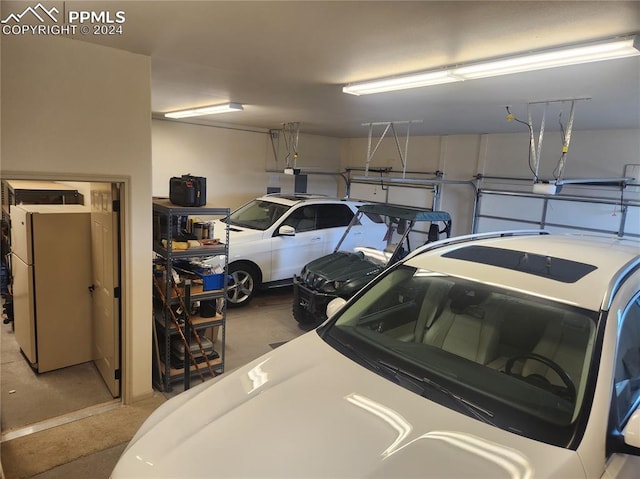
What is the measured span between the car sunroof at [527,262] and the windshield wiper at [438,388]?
85cm

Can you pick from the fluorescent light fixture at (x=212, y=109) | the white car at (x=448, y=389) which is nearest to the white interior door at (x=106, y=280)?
the white car at (x=448, y=389)

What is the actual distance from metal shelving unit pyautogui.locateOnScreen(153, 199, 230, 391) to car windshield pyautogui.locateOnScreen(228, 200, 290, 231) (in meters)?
2.63

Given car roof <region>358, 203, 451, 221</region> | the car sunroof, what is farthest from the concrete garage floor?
the car sunroof

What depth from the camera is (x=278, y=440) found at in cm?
158

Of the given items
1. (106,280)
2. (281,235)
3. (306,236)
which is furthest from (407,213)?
(106,280)

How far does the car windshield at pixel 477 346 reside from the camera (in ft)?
5.67

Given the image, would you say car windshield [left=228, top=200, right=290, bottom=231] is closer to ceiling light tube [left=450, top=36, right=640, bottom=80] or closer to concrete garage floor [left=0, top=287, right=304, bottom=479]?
concrete garage floor [left=0, top=287, right=304, bottom=479]

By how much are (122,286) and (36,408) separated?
128 centimetres

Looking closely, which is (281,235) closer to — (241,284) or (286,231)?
(286,231)

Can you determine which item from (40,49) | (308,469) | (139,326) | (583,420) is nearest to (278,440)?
(308,469)

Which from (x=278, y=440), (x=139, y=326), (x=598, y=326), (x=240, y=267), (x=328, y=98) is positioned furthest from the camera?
(x=240, y=267)

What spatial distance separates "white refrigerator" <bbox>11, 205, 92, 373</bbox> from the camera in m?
3.95

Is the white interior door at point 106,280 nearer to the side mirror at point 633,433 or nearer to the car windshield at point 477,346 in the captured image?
the car windshield at point 477,346

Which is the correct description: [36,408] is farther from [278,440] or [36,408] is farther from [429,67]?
[429,67]
